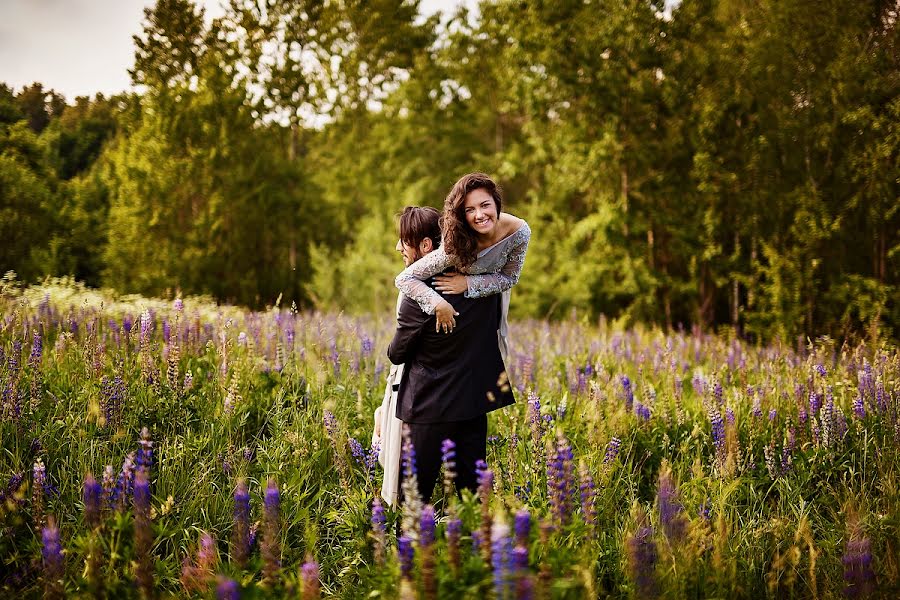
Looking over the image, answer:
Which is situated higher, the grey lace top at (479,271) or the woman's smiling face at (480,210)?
the woman's smiling face at (480,210)

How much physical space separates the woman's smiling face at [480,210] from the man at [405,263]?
0.24 meters

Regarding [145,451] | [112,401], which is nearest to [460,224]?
[145,451]

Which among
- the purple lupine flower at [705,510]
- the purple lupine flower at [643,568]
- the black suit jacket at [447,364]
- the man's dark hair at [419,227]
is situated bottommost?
the purple lupine flower at [705,510]

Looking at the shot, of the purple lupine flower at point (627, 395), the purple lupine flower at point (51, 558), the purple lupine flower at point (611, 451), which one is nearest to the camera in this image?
the purple lupine flower at point (51, 558)

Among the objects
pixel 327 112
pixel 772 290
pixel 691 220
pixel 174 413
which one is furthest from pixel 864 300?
pixel 327 112

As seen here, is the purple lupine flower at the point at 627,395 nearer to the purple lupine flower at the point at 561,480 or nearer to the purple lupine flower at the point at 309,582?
the purple lupine flower at the point at 561,480

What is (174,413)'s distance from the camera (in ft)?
12.6

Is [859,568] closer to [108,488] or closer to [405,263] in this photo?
[405,263]

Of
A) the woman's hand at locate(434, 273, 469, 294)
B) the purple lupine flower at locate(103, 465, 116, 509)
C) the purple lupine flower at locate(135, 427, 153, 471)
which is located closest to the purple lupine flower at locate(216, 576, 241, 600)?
the purple lupine flower at locate(135, 427, 153, 471)

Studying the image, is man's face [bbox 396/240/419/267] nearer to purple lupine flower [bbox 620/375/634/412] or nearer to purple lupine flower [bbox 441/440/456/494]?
purple lupine flower [bbox 441/440/456/494]

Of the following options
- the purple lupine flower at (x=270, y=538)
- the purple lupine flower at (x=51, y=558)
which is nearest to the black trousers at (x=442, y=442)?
the purple lupine flower at (x=270, y=538)

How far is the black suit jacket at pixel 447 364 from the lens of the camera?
9.07 ft

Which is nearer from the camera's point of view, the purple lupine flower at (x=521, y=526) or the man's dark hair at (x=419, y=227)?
the purple lupine flower at (x=521, y=526)

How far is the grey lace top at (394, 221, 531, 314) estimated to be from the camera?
2.75 metres
